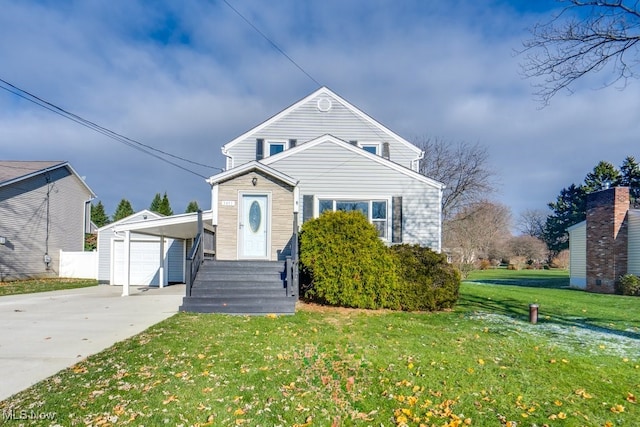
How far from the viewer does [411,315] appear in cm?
847

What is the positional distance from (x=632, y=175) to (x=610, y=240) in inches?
958

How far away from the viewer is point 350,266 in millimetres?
8938

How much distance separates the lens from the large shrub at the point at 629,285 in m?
15.2

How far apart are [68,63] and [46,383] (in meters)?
14.3

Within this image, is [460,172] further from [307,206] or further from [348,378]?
[348,378]

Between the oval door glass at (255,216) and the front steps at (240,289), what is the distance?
192 cm

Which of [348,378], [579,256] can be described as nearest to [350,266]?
[348,378]

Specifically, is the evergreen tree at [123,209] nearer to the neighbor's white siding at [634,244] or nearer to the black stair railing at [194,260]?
the black stair railing at [194,260]

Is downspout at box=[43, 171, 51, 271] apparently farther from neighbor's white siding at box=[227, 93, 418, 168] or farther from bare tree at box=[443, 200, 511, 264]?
bare tree at box=[443, 200, 511, 264]

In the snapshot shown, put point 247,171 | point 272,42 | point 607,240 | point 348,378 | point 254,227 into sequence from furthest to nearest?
point 607,240
point 272,42
point 254,227
point 247,171
point 348,378

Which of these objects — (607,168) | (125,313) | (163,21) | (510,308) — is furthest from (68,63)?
(607,168)

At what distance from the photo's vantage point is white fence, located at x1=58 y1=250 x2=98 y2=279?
2019 centimetres

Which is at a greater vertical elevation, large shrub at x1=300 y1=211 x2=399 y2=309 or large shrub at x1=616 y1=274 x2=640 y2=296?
large shrub at x1=300 y1=211 x2=399 y2=309

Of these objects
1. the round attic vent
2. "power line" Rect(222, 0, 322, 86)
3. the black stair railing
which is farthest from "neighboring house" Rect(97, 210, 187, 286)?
"power line" Rect(222, 0, 322, 86)
